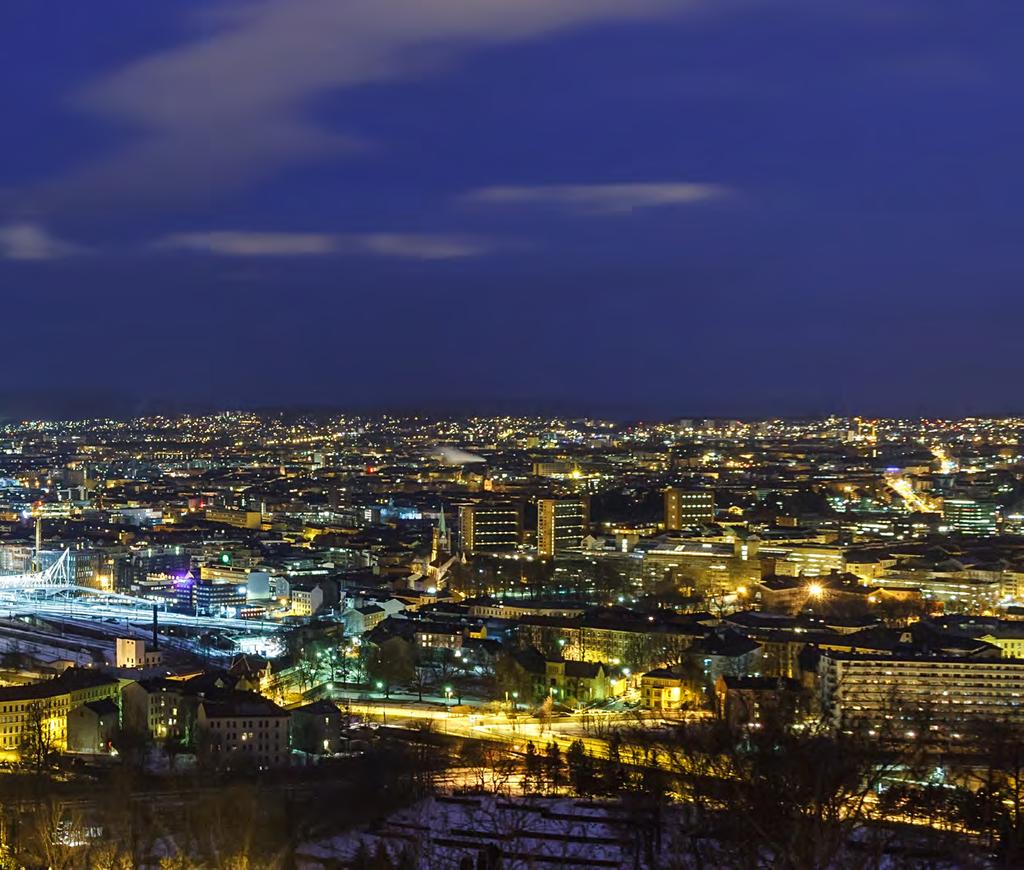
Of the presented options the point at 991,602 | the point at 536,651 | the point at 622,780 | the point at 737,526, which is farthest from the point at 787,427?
the point at 622,780

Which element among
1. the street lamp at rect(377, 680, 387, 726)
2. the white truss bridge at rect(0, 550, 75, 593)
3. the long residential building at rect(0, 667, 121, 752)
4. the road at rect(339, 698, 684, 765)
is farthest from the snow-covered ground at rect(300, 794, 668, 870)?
the white truss bridge at rect(0, 550, 75, 593)

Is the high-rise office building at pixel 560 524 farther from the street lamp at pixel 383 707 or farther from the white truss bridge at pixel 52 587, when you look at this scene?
the street lamp at pixel 383 707

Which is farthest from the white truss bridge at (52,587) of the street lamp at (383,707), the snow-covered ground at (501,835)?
the snow-covered ground at (501,835)

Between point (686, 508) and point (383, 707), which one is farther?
point (686, 508)

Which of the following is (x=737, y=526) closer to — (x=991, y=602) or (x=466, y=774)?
(x=991, y=602)

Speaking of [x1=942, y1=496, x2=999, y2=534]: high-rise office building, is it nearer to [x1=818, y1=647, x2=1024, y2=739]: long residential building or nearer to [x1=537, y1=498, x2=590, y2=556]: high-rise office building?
[x1=537, y1=498, x2=590, y2=556]: high-rise office building

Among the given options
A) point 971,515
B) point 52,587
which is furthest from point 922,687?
point 971,515

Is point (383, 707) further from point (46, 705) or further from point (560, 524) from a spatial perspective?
point (560, 524)
